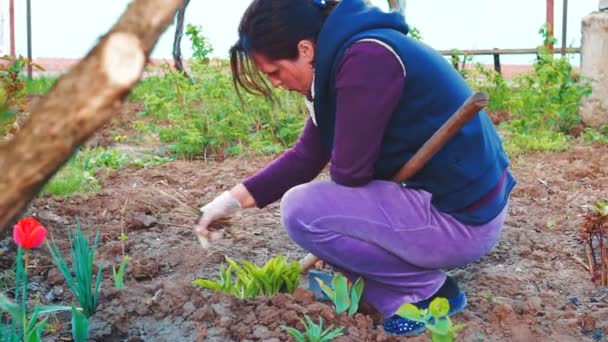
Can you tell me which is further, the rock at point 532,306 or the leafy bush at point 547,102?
the leafy bush at point 547,102

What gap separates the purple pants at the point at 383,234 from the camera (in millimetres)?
2736

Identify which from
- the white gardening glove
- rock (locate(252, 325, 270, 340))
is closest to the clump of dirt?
rock (locate(252, 325, 270, 340))

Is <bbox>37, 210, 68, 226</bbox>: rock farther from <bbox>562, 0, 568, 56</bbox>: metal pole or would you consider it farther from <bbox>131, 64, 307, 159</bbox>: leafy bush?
<bbox>562, 0, 568, 56</bbox>: metal pole

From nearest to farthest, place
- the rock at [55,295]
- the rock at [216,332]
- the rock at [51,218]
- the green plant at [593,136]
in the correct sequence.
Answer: the rock at [216,332] → the rock at [55,295] → the rock at [51,218] → the green plant at [593,136]

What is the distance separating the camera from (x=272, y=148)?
6.06 metres

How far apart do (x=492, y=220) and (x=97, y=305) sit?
1246 millimetres

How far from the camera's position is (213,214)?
287 centimetres

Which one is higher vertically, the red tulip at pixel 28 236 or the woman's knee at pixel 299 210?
the red tulip at pixel 28 236

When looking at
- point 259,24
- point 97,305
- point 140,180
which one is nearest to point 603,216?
point 259,24

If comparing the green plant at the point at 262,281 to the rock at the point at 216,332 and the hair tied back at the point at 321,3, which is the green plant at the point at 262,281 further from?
the hair tied back at the point at 321,3

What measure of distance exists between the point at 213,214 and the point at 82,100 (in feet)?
5.51

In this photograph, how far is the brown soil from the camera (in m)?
2.60

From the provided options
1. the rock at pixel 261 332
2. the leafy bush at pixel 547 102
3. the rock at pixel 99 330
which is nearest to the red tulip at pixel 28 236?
the rock at pixel 99 330

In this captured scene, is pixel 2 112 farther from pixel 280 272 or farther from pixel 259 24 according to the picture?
pixel 280 272
